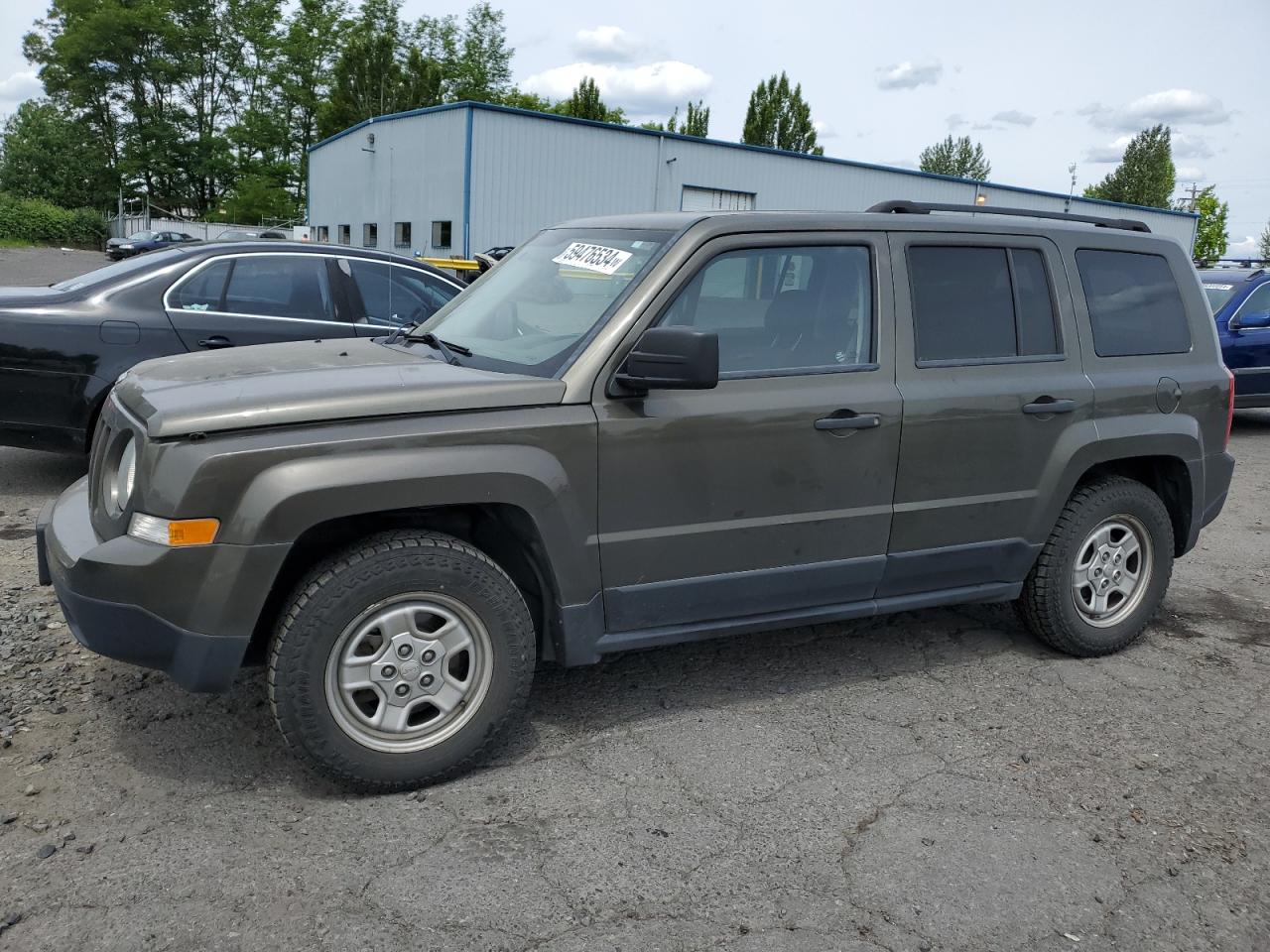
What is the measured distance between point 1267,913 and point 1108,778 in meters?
0.75

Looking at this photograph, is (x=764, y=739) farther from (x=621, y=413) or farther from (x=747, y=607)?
(x=621, y=413)

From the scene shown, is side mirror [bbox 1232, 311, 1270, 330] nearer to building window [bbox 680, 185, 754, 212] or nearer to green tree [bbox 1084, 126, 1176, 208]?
building window [bbox 680, 185, 754, 212]

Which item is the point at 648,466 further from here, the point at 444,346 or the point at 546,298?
the point at 444,346

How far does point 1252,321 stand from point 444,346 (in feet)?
35.0

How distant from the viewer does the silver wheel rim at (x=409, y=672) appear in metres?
3.27

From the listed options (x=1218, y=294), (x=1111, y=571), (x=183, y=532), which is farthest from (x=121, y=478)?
(x=1218, y=294)

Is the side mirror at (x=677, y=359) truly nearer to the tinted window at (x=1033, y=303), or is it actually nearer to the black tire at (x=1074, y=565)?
the tinted window at (x=1033, y=303)

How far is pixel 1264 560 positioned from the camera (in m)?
6.68

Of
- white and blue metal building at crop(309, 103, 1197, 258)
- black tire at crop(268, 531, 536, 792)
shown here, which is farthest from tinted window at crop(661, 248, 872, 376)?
white and blue metal building at crop(309, 103, 1197, 258)

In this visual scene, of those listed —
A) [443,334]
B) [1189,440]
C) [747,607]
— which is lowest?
[747,607]

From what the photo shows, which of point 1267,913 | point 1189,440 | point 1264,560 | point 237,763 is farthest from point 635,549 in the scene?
point 1264,560

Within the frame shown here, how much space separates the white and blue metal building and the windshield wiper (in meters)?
19.5

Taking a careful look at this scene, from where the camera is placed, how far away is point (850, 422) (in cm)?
393

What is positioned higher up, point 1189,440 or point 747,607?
point 1189,440
